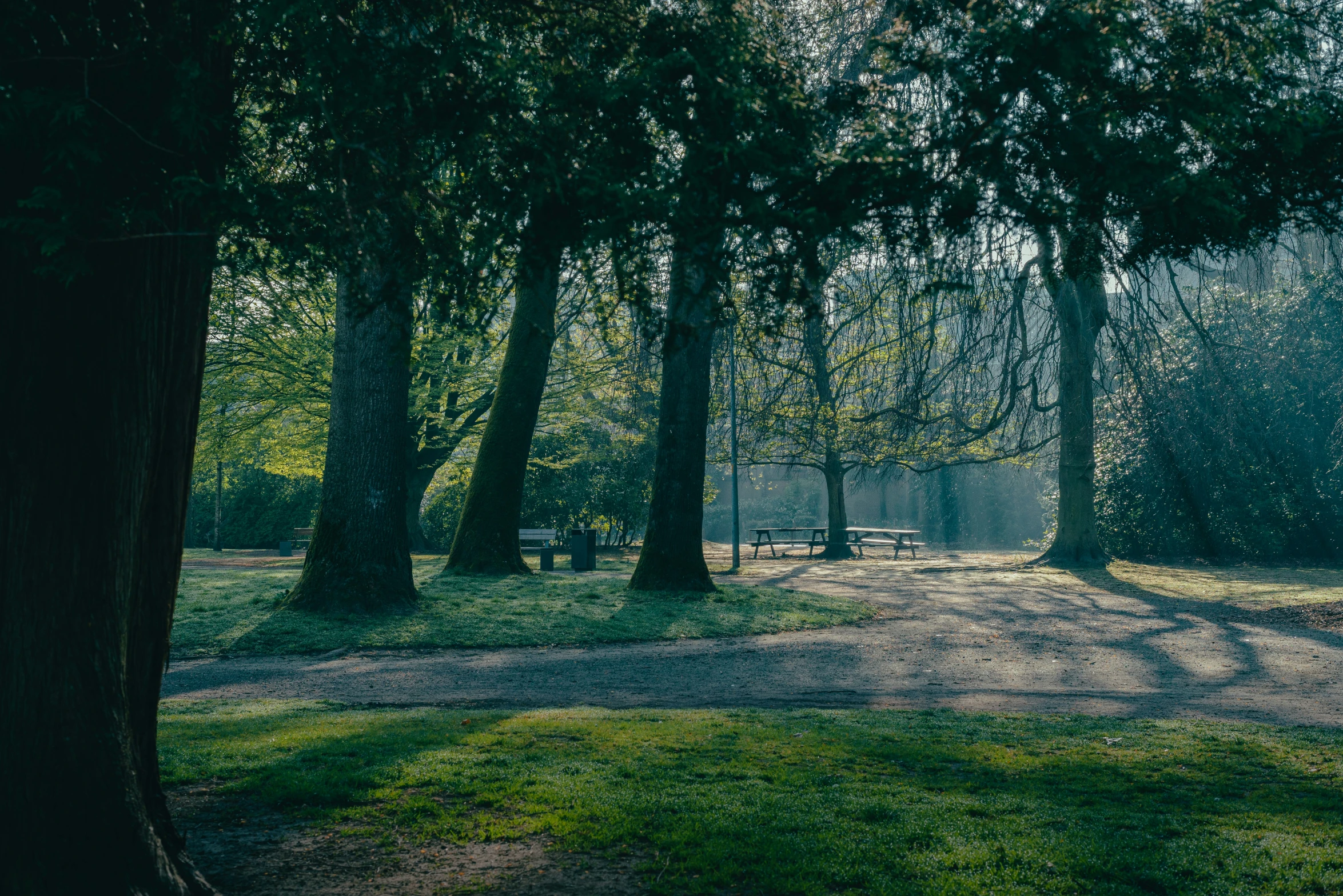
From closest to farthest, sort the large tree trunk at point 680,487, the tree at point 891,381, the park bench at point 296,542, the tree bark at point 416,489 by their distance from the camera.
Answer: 1. the tree at point 891,381
2. the large tree trunk at point 680,487
3. the tree bark at point 416,489
4. the park bench at point 296,542

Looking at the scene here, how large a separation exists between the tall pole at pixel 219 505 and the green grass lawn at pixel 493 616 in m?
17.0

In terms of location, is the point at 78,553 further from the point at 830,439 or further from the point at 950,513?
the point at 950,513

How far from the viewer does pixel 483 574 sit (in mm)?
16875

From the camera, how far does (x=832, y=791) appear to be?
5156 mm

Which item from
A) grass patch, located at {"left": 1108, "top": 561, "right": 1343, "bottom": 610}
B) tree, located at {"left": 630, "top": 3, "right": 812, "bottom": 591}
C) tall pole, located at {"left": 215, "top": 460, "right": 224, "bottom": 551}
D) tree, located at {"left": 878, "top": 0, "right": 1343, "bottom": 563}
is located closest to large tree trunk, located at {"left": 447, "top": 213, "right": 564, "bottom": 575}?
grass patch, located at {"left": 1108, "top": 561, "right": 1343, "bottom": 610}

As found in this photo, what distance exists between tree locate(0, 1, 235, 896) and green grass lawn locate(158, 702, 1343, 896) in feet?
4.56

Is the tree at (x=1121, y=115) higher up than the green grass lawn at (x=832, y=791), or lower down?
higher up

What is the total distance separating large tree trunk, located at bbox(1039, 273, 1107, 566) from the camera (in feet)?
76.8

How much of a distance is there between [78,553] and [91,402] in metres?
0.53

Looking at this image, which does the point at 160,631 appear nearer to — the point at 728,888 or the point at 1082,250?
the point at 728,888

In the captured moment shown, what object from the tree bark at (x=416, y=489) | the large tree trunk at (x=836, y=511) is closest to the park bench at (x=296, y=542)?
the tree bark at (x=416, y=489)

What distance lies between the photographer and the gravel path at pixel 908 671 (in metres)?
8.33

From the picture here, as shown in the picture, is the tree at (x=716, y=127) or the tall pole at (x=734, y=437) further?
the tall pole at (x=734, y=437)

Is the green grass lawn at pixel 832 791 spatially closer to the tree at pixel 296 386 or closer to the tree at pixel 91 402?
the tree at pixel 91 402
